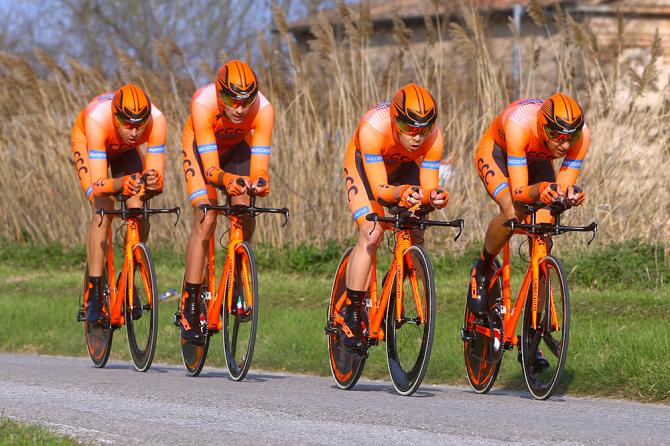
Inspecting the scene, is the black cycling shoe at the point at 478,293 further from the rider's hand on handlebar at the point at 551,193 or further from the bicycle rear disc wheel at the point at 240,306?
the bicycle rear disc wheel at the point at 240,306

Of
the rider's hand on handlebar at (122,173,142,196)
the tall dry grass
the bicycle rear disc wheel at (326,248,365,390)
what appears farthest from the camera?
the tall dry grass

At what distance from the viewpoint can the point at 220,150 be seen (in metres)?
10.4

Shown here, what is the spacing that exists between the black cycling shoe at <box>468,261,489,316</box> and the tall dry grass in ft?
17.3

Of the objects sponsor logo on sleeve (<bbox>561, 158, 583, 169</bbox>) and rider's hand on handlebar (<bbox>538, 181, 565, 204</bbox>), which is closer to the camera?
rider's hand on handlebar (<bbox>538, 181, 565, 204</bbox>)

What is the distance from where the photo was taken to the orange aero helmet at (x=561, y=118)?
836 cm

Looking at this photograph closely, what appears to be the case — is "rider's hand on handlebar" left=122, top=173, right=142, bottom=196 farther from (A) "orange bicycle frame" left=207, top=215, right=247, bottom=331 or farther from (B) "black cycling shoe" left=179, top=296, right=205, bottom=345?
(B) "black cycling shoe" left=179, top=296, right=205, bottom=345

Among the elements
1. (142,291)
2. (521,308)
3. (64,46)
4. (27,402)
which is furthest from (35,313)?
(64,46)

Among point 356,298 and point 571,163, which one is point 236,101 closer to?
point 356,298

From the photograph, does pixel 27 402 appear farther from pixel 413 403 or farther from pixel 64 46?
pixel 64 46

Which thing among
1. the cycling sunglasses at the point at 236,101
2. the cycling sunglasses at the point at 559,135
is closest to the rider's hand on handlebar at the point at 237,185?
the cycling sunglasses at the point at 236,101

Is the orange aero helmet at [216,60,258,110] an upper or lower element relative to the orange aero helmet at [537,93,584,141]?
upper

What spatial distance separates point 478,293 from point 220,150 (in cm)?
254

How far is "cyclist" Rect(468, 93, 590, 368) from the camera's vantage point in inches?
329

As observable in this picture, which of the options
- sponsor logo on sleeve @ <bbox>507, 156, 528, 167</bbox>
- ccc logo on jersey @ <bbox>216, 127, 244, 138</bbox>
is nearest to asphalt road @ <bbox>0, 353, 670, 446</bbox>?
sponsor logo on sleeve @ <bbox>507, 156, 528, 167</bbox>
